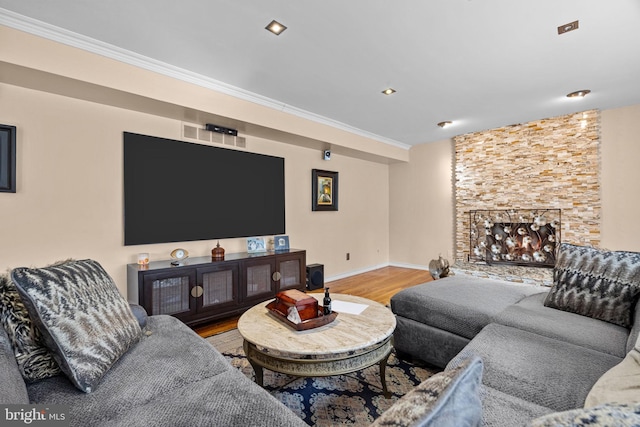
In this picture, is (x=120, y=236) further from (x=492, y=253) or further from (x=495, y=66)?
(x=492, y=253)

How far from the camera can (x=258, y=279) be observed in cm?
343

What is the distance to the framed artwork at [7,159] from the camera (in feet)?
7.66

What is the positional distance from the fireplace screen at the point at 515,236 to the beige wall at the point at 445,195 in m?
0.48

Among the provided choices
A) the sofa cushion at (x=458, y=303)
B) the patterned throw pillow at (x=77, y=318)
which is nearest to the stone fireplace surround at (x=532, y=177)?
the sofa cushion at (x=458, y=303)

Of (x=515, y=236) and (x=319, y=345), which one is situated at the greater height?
(x=515, y=236)

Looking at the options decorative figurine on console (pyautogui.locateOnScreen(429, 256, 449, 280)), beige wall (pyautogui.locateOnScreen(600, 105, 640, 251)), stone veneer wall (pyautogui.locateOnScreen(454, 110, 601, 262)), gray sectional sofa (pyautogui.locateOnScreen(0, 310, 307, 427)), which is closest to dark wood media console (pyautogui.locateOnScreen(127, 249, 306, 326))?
gray sectional sofa (pyautogui.locateOnScreen(0, 310, 307, 427))

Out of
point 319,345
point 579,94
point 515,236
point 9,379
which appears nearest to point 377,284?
point 515,236

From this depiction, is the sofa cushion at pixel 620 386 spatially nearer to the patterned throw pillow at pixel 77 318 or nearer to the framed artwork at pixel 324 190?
the patterned throw pillow at pixel 77 318

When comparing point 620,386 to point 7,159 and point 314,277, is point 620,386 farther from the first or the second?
point 7,159

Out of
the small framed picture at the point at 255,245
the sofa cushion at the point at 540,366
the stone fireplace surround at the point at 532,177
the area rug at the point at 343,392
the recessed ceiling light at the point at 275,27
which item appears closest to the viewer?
the sofa cushion at the point at 540,366

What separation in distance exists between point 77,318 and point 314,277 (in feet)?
10.5

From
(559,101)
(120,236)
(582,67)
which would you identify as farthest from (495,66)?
(120,236)

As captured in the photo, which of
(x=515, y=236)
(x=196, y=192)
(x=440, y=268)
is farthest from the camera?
(x=515, y=236)

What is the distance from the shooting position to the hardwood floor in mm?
3816
